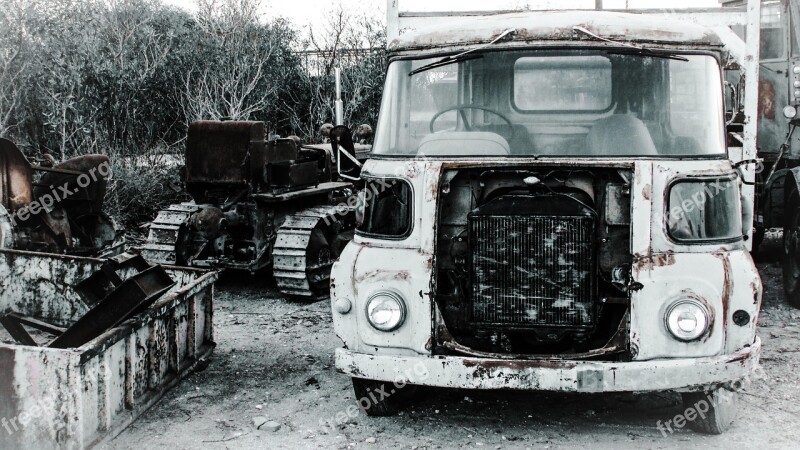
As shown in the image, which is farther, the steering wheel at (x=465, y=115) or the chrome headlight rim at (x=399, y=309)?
the steering wheel at (x=465, y=115)

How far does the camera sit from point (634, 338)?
14.2ft

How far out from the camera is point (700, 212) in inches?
178

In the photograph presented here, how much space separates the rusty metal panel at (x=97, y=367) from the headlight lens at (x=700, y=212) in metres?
3.12

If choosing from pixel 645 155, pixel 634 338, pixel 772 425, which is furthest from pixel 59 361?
pixel 772 425

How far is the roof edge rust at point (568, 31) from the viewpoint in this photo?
4.71m

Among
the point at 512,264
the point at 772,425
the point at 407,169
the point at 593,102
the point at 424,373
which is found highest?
the point at 593,102

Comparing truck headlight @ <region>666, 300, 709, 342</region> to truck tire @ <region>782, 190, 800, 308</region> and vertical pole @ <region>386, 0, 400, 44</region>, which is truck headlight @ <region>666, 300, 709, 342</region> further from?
truck tire @ <region>782, 190, 800, 308</region>

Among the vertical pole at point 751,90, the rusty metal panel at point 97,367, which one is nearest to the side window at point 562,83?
the vertical pole at point 751,90

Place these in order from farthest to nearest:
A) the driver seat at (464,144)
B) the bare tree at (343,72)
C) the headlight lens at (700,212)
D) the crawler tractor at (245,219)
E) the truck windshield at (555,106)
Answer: the bare tree at (343,72)
the crawler tractor at (245,219)
the driver seat at (464,144)
the truck windshield at (555,106)
the headlight lens at (700,212)

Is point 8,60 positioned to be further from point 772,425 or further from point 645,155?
point 772,425

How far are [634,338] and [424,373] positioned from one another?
1.12 meters

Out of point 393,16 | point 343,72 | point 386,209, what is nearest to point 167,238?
point 393,16

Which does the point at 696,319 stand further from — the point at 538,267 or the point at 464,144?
the point at 464,144
